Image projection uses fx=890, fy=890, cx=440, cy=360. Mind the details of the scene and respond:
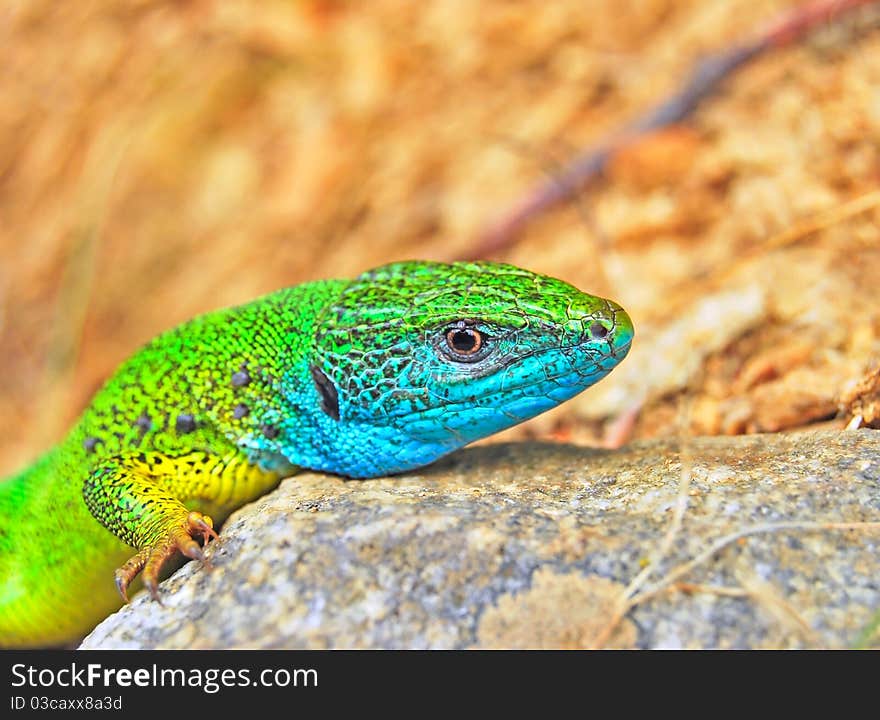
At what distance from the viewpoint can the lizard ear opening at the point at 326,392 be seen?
3.97m

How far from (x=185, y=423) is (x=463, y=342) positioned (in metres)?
1.38

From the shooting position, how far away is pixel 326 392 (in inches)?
157

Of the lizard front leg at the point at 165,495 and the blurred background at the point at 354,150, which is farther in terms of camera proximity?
the blurred background at the point at 354,150

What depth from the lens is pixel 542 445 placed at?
4332 millimetres

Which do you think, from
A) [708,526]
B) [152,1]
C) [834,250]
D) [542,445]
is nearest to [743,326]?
[834,250]

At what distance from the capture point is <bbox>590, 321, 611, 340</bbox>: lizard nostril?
3.60 metres

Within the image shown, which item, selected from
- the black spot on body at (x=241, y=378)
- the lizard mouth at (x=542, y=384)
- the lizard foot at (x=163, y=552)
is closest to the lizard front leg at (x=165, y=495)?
the lizard foot at (x=163, y=552)

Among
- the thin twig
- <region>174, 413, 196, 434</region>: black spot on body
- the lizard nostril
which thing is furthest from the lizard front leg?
the thin twig

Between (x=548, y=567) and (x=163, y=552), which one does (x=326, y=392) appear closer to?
(x=163, y=552)

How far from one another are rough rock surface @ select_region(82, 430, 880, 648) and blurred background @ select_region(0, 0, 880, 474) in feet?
9.52

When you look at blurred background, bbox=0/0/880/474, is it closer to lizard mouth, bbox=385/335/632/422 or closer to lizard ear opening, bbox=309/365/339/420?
lizard mouth, bbox=385/335/632/422

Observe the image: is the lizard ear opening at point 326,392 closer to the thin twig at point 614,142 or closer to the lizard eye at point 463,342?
the lizard eye at point 463,342

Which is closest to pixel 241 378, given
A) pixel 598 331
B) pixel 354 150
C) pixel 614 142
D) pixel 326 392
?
pixel 326 392
